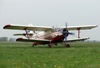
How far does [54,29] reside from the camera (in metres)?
37.1

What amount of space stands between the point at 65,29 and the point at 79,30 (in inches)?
164

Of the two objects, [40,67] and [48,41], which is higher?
[40,67]

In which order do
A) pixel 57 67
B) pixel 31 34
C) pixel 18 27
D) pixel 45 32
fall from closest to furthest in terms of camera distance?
pixel 57 67, pixel 18 27, pixel 45 32, pixel 31 34

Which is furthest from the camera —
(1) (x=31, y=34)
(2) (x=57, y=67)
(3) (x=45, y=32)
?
(1) (x=31, y=34)

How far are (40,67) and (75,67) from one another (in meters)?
1.23

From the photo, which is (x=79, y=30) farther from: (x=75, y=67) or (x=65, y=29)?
(x=75, y=67)

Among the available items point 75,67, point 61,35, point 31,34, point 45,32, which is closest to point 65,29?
point 61,35

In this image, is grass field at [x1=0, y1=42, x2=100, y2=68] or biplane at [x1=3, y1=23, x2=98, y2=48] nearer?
grass field at [x1=0, y1=42, x2=100, y2=68]

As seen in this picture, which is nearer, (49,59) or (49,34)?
(49,59)

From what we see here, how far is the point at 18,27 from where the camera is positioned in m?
35.5

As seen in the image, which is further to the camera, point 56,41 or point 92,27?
point 92,27

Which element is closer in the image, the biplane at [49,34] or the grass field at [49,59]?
the grass field at [49,59]

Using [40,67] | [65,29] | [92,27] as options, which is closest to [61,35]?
[65,29]

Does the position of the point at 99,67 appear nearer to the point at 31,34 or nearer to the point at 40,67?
the point at 40,67
